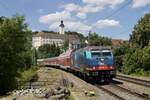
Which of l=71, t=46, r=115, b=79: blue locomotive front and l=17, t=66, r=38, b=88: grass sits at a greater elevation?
l=71, t=46, r=115, b=79: blue locomotive front

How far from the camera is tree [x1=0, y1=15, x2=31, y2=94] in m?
26.8

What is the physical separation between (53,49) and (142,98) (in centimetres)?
11969

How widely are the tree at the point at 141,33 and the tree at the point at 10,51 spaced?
1026 inches

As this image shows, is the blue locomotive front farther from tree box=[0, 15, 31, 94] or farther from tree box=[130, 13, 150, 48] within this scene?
tree box=[130, 13, 150, 48]

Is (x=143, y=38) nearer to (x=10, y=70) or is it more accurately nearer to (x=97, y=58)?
(x=97, y=58)

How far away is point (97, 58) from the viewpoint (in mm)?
27797

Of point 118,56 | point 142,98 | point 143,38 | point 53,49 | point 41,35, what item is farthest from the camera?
point 41,35

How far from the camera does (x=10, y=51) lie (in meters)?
27.3

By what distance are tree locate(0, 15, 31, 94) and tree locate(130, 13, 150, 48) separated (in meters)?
26.1

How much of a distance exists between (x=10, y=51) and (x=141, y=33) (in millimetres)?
28877

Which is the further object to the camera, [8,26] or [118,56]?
[118,56]

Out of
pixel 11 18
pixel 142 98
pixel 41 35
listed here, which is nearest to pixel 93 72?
pixel 11 18

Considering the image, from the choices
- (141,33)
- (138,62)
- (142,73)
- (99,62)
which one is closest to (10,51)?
(99,62)

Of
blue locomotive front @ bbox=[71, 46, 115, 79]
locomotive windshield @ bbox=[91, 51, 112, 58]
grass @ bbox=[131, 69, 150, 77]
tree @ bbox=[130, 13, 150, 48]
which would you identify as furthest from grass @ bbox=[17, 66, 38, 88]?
tree @ bbox=[130, 13, 150, 48]
